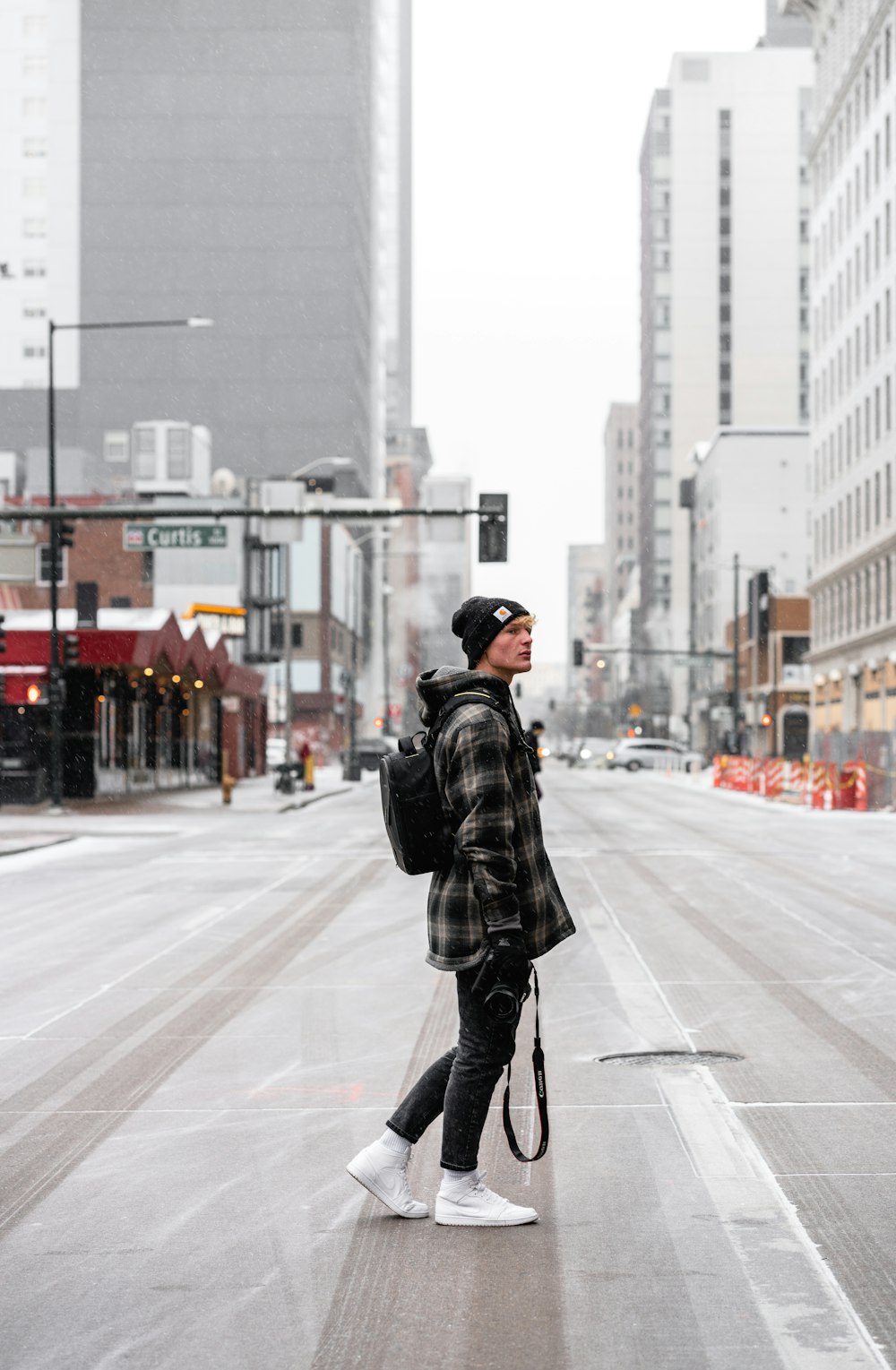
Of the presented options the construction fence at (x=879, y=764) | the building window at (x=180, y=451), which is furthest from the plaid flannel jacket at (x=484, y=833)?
the building window at (x=180, y=451)

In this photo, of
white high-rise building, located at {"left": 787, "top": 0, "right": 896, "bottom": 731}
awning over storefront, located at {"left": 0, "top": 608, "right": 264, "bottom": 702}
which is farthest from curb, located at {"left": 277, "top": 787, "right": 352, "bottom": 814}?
white high-rise building, located at {"left": 787, "top": 0, "right": 896, "bottom": 731}

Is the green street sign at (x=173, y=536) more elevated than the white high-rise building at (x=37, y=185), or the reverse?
the white high-rise building at (x=37, y=185)

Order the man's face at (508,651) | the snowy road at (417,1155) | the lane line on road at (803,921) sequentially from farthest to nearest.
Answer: the lane line on road at (803,921)
the man's face at (508,651)
the snowy road at (417,1155)

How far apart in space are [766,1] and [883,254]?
13811 centimetres

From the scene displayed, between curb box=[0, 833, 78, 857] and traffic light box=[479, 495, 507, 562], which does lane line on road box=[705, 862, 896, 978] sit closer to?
traffic light box=[479, 495, 507, 562]

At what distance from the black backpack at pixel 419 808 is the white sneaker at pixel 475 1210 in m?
1.08

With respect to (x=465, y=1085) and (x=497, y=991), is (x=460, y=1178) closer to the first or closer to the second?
(x=465, y=1085)

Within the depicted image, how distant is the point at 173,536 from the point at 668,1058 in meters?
20.6

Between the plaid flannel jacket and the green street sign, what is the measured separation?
22161 mm

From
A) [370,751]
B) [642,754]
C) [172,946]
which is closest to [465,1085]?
[172,946]

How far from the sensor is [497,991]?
16.4ft

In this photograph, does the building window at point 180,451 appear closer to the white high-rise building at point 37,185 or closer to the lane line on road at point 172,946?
the white high-rise building at point 37,185

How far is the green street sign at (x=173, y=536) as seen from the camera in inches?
1075

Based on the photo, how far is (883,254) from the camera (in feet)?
206
